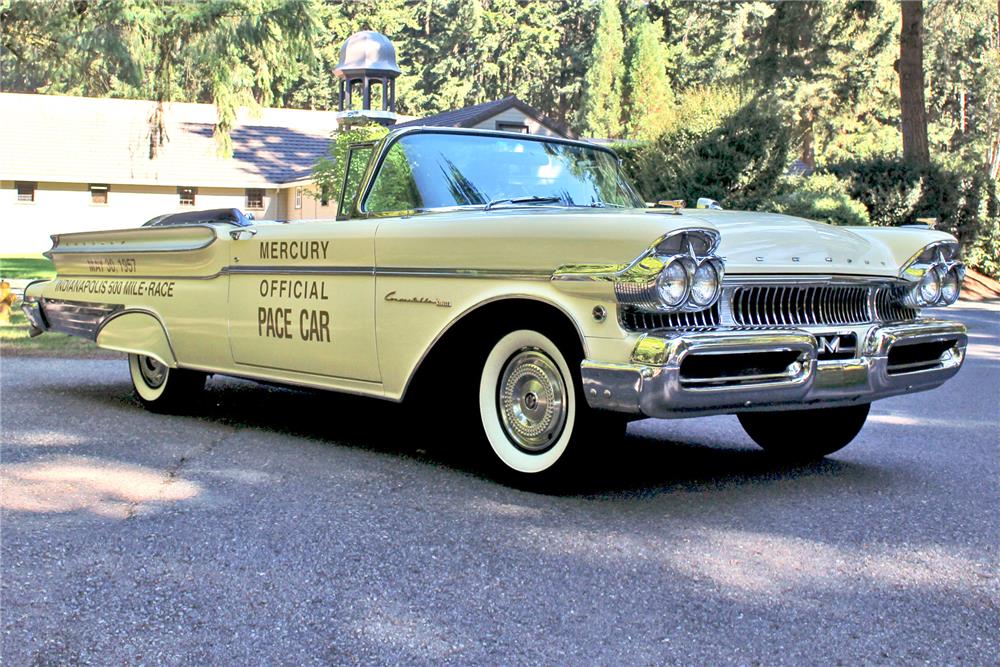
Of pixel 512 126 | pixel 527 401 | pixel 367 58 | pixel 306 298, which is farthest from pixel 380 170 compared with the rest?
pixel 512 126

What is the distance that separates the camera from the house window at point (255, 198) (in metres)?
38.6

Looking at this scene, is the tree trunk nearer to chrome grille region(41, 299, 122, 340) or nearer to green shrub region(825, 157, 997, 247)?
green shrub region(825, 157, 997, 247)

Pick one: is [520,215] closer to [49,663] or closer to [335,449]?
[335,449]

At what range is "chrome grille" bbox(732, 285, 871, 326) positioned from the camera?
476 cm

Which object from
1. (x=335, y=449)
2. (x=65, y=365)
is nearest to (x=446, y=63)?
(x=65, y=365)

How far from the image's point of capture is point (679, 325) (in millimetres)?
4551

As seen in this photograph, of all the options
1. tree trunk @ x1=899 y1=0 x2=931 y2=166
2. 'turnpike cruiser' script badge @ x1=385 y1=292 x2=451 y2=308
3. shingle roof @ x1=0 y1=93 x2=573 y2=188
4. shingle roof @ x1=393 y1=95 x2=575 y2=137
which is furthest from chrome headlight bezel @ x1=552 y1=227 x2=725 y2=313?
shingle roof @ x1=0 y1=93 x2=573 y2=188

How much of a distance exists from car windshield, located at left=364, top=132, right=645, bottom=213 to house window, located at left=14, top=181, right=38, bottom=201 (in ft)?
113

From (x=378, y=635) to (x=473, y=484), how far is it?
195 centimetres

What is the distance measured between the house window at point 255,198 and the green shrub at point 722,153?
71.1 feet

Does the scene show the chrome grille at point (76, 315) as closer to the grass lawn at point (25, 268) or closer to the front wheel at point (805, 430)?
the front wheel at point (805, 430)

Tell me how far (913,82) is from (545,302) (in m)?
21.1

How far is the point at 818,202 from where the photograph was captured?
2073 cm

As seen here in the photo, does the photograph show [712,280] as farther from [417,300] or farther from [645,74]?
[645,74]
